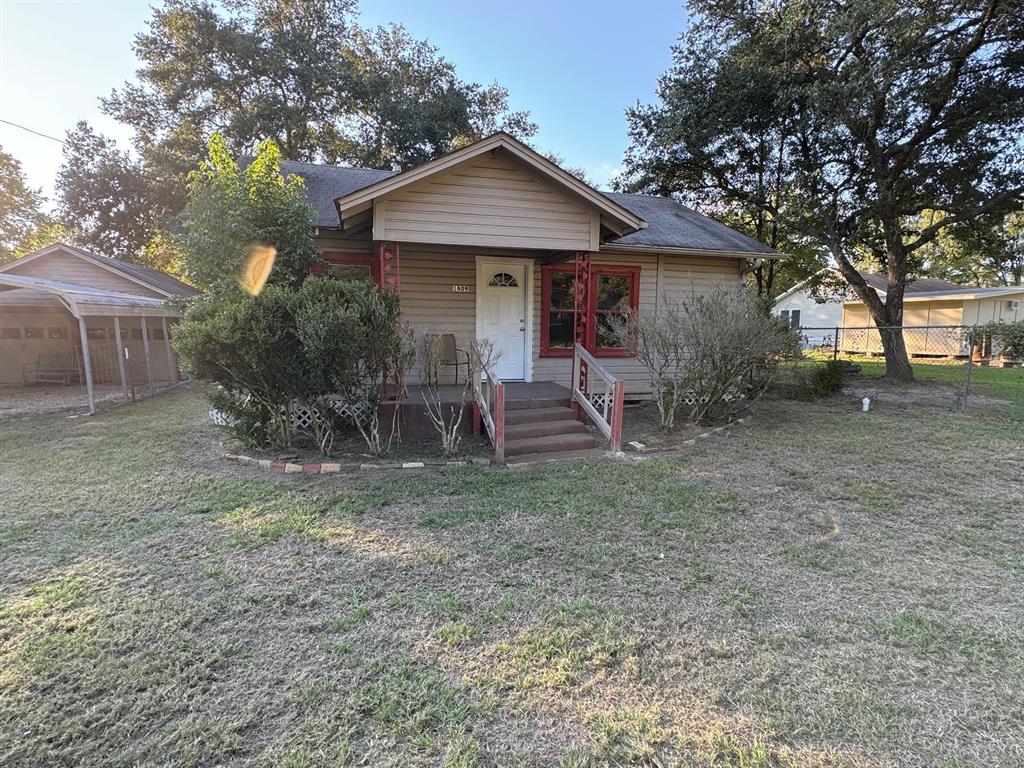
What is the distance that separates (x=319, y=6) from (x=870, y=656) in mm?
27844

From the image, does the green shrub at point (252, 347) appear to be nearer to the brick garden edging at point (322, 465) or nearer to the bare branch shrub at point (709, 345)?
the brick garden edging at point (322, 465)

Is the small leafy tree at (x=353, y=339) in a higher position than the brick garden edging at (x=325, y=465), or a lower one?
higher

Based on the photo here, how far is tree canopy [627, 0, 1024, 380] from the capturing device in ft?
34.2

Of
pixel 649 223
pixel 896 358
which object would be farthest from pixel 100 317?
pixel 896 358

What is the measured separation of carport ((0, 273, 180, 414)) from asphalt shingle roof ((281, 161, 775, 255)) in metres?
3.71

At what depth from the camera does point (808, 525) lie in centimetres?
423

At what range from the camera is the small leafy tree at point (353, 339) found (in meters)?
5.25

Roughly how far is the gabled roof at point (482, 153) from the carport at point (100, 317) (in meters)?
5.43

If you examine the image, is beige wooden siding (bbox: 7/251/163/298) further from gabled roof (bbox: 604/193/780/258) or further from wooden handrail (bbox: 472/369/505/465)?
gabled roof (bbox: 604/193/780/258)

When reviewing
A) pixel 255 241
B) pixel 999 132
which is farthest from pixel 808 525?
pixel 999 132

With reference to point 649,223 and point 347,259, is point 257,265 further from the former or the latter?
point 649,223

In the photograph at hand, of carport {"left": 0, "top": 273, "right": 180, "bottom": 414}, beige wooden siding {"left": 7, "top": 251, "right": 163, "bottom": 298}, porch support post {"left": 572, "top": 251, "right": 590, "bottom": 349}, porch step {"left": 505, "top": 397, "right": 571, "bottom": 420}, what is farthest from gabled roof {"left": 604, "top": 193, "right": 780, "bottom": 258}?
beige wooden siding {"left": 7, "top": 251, "right": 163, "bottom": 298}

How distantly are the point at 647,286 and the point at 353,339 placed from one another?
21.0ft

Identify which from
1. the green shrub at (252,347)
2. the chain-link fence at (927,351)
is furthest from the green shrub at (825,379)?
the green shrub at (252,347)
